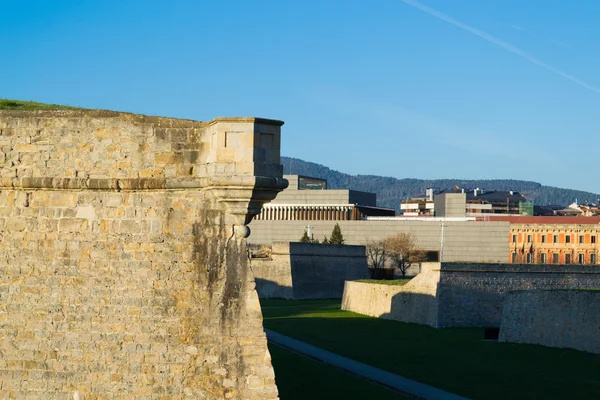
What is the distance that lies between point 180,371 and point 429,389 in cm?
1403

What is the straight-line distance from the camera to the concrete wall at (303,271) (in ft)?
247

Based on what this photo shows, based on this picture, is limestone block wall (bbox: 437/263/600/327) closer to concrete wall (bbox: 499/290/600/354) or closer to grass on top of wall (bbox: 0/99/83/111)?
concrete wall (bbox: 499/290/600/354)

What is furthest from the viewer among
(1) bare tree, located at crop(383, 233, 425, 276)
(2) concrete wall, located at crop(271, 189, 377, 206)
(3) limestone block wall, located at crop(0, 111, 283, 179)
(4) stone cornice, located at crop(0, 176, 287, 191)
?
(2) concrete wall, located at crop(271, 189, 377, 206)

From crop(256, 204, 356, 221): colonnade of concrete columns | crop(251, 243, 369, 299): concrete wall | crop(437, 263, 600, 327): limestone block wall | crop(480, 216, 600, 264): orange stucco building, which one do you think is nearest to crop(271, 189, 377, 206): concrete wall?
crop(256, 204, 356, 221): colonnade of concrete columns

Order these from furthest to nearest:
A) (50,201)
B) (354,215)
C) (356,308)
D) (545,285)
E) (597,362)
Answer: (354,215)
(356,308)
(545,285)
(597,362)
(50,201)

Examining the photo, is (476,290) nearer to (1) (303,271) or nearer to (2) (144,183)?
(1) (303,271)

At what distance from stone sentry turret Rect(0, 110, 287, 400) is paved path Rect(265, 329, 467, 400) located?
12.1m

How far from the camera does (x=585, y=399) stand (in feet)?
92.6

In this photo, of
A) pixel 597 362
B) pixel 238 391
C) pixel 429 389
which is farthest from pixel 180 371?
pixel 597 362

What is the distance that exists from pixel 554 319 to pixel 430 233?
99787 millimetres

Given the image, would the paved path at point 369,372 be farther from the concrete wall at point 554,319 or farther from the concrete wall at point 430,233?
the concrete wall at point 430,233

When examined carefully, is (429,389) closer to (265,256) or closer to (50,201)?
(50,201)

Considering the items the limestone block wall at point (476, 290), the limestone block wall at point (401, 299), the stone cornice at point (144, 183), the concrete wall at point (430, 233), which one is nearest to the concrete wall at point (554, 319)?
the limestone block wall at point (476, 290)

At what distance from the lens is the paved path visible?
2888cm
